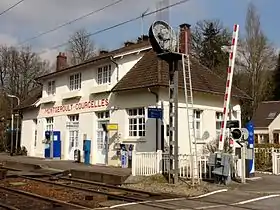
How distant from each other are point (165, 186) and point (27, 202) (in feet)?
17.8

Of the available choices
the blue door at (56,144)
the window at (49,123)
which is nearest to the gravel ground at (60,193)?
the blue door at (56,144)

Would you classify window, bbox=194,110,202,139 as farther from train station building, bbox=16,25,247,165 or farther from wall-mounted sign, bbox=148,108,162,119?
wall-mounted sign, bbox=148,108,162,119

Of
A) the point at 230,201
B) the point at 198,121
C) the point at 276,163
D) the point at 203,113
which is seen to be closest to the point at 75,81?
the point at 198,121

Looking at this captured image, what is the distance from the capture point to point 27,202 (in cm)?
1373

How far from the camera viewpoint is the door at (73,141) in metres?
29.3

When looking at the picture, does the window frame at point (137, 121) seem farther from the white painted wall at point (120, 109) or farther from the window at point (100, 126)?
the window at point (100, 126)

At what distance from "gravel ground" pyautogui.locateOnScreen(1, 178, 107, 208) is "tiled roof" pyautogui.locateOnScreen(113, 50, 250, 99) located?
7.59m

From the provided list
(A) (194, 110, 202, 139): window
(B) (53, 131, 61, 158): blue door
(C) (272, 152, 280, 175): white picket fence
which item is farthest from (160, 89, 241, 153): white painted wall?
(B) (53, 131, 61, 158): blue door

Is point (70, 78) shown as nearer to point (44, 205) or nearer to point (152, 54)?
point (152, 54)

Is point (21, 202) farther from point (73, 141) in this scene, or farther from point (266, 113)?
point (266, 113)

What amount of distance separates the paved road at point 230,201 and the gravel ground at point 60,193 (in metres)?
1.52

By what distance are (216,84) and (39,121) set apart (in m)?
15.0

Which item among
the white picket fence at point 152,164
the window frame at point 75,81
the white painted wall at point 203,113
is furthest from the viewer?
the window frame at point 75,81

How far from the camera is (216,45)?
193 ft
